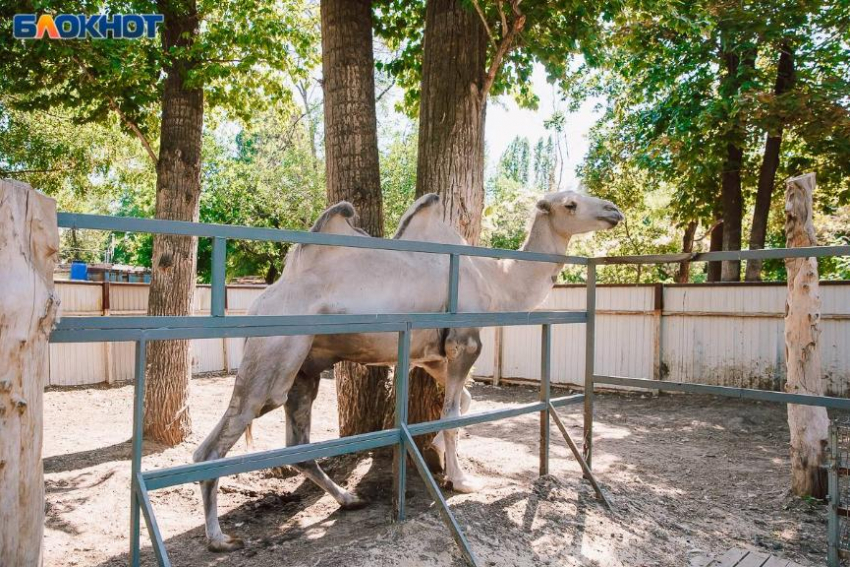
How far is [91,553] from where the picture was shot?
12.8 feet

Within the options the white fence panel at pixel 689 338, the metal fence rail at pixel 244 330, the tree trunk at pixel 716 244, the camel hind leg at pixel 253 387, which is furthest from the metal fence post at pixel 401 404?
the tree trunk at pixel 716 244

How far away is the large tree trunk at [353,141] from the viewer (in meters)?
5.75

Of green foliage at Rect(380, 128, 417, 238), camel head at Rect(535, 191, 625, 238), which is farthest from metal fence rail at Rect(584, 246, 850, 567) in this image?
green foliage at Rect(380, 128, 417, 238)

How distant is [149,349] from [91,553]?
11.3 feet

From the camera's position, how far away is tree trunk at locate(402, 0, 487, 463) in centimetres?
576

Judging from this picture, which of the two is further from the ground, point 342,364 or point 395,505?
point 342,364

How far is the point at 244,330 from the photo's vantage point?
293cm

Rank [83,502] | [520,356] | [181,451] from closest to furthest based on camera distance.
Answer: [83,502] → [181,451] → [520,356]

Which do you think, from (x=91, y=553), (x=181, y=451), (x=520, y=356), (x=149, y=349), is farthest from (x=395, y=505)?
(x=520, y=356)

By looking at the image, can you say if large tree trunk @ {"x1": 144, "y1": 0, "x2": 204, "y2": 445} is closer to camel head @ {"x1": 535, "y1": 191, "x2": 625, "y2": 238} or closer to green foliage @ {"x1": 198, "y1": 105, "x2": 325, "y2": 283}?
camel head @ {"x1": 535, "y1": 191, "x2": 625, "y2": 238}

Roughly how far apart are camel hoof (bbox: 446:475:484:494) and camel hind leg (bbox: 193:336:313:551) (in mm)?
1545

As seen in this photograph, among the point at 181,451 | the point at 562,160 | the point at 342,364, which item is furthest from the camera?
the point at 562,160

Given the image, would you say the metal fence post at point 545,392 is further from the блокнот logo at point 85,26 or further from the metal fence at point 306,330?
the блокнот logo at point 85,26

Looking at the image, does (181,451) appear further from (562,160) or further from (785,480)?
(562,160)
